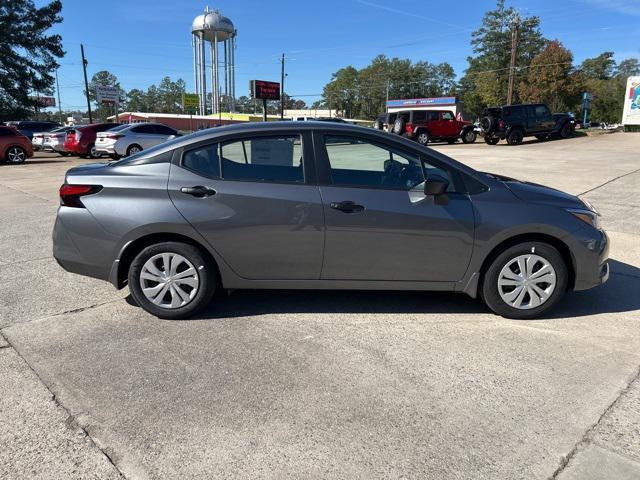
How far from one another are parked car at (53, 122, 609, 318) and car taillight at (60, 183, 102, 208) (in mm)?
16

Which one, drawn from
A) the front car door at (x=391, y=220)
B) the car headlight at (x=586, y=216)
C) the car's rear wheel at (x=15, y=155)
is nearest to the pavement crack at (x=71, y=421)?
the front car door at (x=391, y=220)

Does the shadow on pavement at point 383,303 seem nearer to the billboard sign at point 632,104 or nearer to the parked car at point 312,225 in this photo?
the parked car at point 312,225

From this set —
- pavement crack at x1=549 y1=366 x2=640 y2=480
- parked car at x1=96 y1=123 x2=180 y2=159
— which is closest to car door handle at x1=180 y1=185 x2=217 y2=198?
pavement crack at x1=549 y1=366 x2=640 y2=480

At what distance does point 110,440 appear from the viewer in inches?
100.0

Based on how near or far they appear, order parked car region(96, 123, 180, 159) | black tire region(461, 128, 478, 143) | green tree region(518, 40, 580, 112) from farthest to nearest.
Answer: green tree region(518, 40, 580, 112)
black tire region(461, 128, 478, 143)
parked car region(96, 123, 180, 159)

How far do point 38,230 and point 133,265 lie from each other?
4.22m

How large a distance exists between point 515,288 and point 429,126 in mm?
25915

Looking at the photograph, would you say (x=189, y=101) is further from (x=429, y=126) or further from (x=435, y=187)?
(x=435, y=187)

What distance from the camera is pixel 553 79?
65.1 meters

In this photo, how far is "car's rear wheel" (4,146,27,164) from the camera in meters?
18.7

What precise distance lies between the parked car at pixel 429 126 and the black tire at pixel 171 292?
24.8 meters

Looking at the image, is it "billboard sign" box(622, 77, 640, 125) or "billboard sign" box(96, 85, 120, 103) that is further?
"billboard sign" box(96, 85, 120, 103)

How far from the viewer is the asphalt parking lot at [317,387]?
2.43 metres

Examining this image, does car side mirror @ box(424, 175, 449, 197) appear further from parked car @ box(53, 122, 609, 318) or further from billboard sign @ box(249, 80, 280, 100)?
billboard sign @ box(249, 80, 280, 100)
